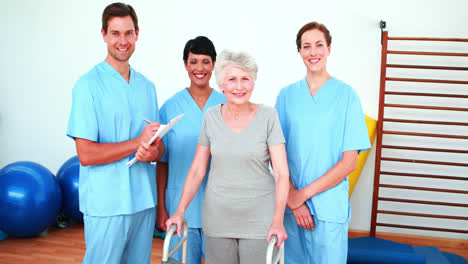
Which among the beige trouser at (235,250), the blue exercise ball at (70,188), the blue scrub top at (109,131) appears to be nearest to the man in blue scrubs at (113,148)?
the blue scrub top at (109,131)

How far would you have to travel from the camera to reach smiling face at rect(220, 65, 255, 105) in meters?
1.44

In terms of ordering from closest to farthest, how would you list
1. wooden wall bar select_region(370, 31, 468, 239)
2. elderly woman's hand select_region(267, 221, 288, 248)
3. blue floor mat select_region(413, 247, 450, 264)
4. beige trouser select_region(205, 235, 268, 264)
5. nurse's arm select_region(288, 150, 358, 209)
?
elderly woman's hand select_region(267, 221, 288, 248)
beige trouser select_region(205, 235, 268, 264)
nurse's arm select_region(288, 150, 358, 209)
blue floor mat select_region(413, 247, 450, 264)
wooden wall bar select_region(370, 31, 468, 239)

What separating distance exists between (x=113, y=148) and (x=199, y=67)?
57 centimetres

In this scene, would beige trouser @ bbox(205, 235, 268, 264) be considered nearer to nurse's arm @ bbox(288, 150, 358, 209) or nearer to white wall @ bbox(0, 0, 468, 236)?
nurse's arm @ bbox(288, 150, 358, 209)

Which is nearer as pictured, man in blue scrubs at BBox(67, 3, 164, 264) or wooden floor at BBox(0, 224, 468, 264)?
man in blue scrubs at BBox(67, 3, 164, 264)

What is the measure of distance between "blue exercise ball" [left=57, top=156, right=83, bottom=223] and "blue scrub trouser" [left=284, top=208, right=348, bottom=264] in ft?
7.55

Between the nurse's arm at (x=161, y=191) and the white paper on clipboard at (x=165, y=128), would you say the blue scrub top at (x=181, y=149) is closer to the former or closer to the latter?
the nurse's arm at (x=161, y=191)

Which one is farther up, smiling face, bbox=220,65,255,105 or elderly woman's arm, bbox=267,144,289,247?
smiling face, bbox=220,65,255,105

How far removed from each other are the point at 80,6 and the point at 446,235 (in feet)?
13.5

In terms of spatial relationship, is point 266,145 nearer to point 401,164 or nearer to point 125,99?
point 125,99

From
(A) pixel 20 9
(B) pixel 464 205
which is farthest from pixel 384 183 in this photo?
(A) pixel 20 9

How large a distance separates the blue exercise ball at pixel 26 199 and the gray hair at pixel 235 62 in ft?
7.79

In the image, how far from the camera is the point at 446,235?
11.1 ft

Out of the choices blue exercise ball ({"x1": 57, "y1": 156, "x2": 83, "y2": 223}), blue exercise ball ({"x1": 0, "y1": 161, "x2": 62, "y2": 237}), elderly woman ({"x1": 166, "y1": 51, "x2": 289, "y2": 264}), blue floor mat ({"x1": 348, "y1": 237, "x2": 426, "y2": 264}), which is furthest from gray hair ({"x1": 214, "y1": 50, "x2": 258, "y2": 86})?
blue exercise ball ({"x1": 57, "y1": 156, "x2": 83, "y2": 223})
